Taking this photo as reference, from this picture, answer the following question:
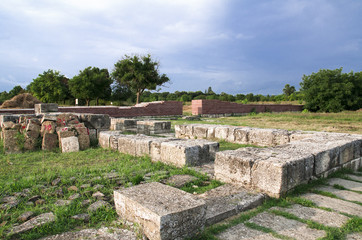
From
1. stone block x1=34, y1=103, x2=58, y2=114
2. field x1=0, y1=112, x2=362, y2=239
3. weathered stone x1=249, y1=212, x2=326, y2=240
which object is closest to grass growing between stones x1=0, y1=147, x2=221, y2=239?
field x1=0, y1=112, x2=362, y2=239

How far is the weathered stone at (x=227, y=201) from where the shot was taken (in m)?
2.56

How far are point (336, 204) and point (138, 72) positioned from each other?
96.6ft

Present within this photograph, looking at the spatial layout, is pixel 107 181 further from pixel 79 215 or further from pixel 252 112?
pixel 252 112

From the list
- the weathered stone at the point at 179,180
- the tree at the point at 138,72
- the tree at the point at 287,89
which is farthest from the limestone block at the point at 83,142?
the tree at the point at 287,89

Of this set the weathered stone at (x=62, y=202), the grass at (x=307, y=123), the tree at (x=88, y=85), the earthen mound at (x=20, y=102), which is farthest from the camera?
the tree at (x=88, y=85)

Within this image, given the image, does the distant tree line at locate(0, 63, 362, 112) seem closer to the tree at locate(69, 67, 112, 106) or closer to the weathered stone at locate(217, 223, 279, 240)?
the tree at locate(69, 67, 112, 106)

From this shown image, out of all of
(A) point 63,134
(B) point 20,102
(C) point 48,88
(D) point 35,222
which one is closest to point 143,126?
(A) point 63,134

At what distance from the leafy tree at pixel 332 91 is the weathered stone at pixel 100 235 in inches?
1261

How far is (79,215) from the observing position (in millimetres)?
2557

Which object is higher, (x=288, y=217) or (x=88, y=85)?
(x=88, y=85)

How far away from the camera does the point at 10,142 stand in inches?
254

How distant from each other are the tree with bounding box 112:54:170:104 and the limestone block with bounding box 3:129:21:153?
2411cm

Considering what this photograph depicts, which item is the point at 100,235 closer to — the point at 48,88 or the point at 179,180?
the point at 179,180

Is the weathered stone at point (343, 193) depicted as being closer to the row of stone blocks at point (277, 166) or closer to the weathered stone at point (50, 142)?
the row of stone blocks at point (277, 166)
